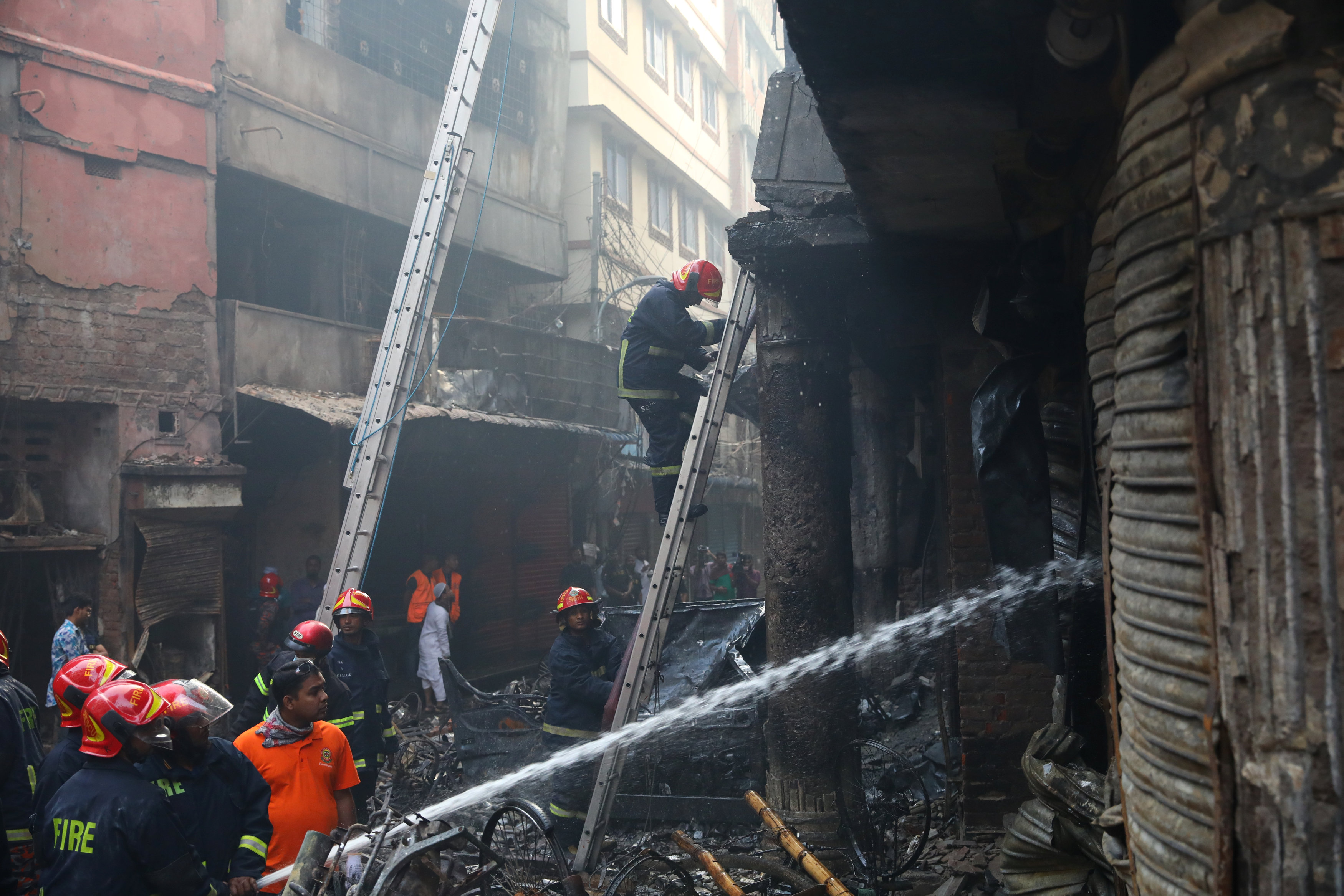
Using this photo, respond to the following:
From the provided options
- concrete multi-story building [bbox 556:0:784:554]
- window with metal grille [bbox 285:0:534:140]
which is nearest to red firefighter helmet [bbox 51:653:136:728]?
window with metal grille [bbox 285:0:534:140]

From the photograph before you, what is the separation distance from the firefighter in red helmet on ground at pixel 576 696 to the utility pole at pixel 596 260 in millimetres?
13535

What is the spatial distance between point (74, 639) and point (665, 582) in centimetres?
581

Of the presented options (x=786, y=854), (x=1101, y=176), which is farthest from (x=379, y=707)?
(x=1101, y=176)

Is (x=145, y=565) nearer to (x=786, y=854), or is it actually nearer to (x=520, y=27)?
(x=786, y=854)

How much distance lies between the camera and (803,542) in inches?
234

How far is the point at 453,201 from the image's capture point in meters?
7.48

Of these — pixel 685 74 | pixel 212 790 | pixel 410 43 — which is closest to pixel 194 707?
pixel 212 790

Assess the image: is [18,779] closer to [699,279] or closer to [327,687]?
[327,687]

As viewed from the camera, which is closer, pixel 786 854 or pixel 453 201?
pixel 786 854

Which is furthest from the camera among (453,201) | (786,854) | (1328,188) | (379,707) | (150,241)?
(150,241)

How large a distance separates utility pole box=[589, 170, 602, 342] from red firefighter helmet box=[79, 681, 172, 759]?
53.5 ft

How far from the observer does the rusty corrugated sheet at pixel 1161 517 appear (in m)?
2.00

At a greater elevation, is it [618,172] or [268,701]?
[618,172]

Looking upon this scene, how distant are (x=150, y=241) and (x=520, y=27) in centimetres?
976
